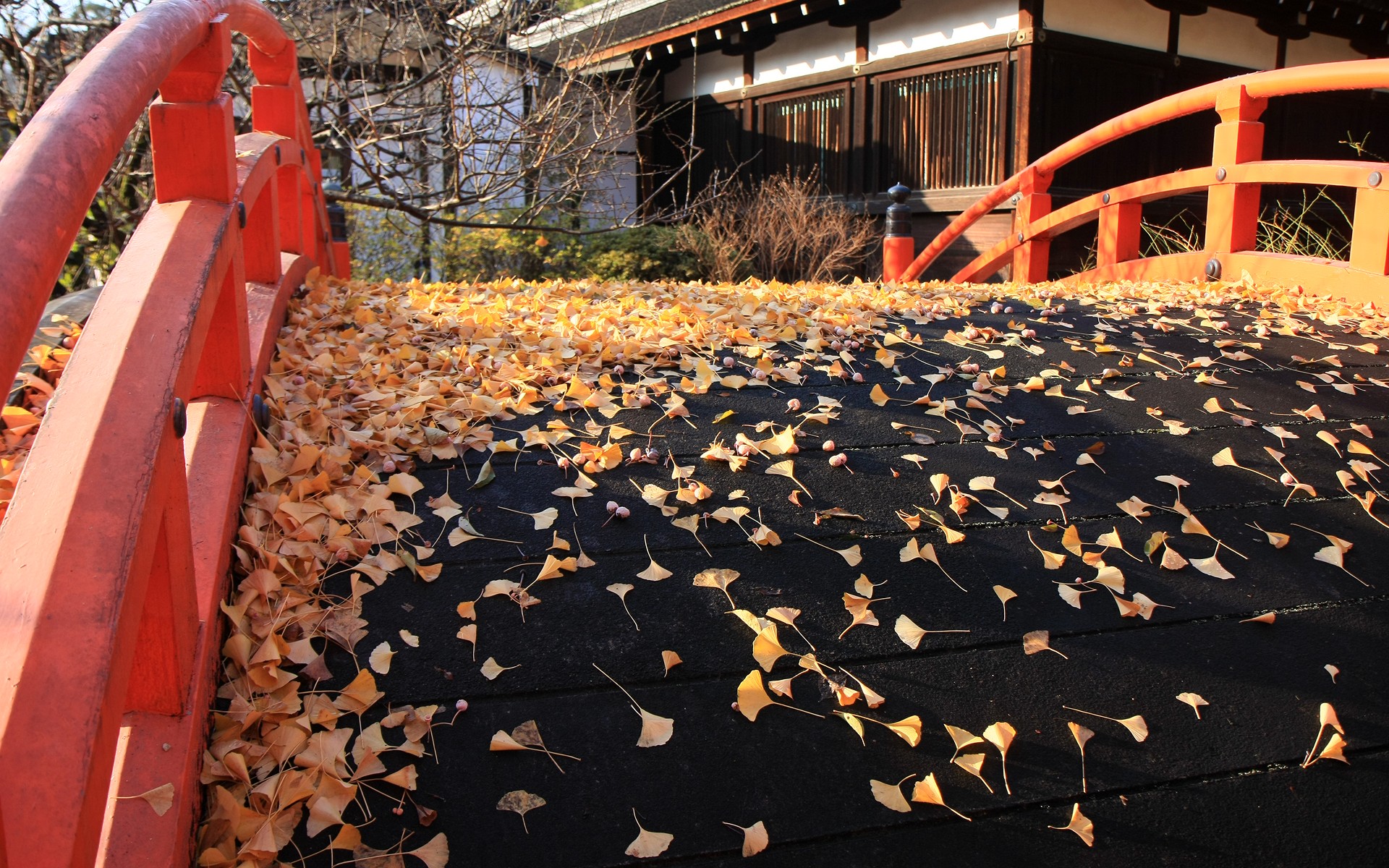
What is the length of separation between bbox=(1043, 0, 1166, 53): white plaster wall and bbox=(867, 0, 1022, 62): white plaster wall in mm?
197

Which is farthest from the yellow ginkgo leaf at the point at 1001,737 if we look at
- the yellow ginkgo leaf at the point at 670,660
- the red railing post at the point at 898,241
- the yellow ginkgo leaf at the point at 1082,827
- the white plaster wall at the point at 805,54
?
the white plaster wall at the point at 805,54

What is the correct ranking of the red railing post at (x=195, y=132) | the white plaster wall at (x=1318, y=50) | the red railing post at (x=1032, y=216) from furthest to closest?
the white plaster wall at (x=1318, y=50) < the red railing post at (x=1032, y=216) < the red railing post at (x=195, y=132)

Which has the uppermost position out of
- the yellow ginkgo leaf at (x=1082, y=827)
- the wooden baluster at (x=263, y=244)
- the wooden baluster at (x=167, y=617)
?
the wooden baluster at (x=263, y=244)

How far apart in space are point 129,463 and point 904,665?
1403mm

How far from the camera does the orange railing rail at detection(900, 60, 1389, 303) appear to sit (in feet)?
13.9

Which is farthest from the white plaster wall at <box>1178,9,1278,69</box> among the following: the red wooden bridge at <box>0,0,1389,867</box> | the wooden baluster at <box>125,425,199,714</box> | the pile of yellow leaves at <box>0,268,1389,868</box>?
the wooden baluster at <box>125,425,199,714</box>

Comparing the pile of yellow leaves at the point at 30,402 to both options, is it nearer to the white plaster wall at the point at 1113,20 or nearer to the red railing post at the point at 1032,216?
the red railing post at the point at 1032,216

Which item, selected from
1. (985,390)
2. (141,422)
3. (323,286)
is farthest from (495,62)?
(141,422)

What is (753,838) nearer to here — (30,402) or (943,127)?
(30,402)

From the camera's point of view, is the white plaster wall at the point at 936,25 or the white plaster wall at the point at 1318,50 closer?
the white plaster wall at the point at 936,25

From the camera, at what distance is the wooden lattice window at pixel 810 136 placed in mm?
11062

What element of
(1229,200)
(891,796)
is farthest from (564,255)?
(891,796)

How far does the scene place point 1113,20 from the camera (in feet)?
31.2

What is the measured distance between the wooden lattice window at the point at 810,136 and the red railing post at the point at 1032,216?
14.3 feet
